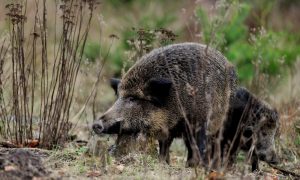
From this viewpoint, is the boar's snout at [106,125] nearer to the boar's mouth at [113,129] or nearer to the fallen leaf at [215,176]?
the boar's mouth at [113,129]

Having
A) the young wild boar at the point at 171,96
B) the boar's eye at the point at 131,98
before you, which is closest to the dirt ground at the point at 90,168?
the young wild boar at the point at 171,96

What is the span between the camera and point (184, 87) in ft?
25.3

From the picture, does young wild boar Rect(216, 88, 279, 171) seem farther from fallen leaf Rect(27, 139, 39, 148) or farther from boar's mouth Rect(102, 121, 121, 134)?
fallen leaf Rect(27, 139, 39, 148)

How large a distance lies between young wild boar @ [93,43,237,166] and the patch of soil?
1203mm

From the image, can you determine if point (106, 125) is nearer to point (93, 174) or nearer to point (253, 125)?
point (93, 174)

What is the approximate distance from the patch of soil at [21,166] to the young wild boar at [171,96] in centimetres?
120

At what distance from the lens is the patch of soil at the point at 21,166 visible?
6.10 m

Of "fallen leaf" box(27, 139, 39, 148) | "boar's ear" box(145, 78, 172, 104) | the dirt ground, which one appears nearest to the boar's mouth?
the dirt ground

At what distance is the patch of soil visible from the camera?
6102 millimetres

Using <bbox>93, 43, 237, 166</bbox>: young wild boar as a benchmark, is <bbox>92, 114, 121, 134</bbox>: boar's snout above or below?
below

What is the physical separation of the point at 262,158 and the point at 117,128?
5.86 ft

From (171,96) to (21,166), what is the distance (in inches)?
80.1

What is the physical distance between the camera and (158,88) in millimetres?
7625

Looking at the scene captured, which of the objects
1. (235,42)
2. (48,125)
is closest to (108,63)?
(235,42)
